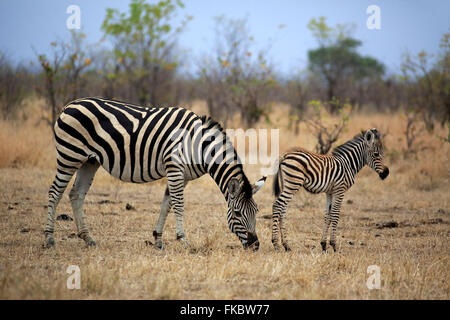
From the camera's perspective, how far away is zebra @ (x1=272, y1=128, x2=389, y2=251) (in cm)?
637

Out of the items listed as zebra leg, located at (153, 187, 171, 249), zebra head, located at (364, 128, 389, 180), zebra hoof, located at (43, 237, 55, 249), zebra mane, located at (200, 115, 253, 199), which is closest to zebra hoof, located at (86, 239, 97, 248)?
zebra hoof, located at (43, 237, 55, 249)

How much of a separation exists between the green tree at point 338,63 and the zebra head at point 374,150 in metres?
15.2

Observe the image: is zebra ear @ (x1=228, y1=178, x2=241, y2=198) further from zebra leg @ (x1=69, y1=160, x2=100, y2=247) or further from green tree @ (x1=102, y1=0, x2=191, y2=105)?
green tree @ (x1=102, y1=0, x2=191, y2=105)

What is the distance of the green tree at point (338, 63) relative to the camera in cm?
2880

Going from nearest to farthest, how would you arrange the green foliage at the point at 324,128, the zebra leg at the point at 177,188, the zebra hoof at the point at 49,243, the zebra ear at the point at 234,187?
the zebra ear at the point at 234,187, the zebra hoof at the point at 49,243, the zebra leg at the point at 177,188, the green foliage at the point at 324,128

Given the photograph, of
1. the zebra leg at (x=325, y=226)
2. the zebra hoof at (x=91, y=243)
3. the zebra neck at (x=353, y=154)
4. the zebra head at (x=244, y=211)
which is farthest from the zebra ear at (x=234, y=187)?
the zebra hoof at (x=91, y=243)

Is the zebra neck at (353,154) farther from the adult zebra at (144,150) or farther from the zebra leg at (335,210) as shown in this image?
the adult zebra at (144,150)

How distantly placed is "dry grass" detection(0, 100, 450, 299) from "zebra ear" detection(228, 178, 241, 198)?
0.72 m

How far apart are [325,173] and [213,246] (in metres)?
1.78

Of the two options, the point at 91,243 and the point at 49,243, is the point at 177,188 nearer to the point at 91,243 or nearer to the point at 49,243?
the point at 91,243

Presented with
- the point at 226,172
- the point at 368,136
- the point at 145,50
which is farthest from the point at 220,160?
the point at 145,50
